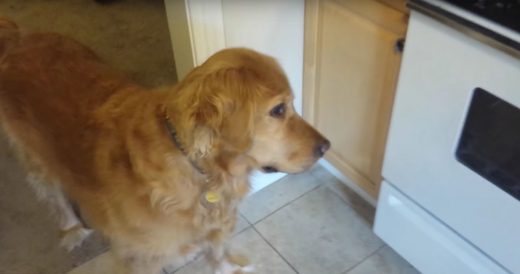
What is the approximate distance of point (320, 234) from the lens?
1.86 m

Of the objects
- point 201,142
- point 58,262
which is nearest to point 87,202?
point 58,262

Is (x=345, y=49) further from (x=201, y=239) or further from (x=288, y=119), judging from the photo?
(x=201, y=239)

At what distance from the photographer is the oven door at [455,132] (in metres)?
1.09

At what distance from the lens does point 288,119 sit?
3.95ft

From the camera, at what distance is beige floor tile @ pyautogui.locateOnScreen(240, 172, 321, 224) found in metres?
1.95

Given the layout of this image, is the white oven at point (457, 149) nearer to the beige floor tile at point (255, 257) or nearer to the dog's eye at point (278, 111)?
the dog's eye at point (278, 111)

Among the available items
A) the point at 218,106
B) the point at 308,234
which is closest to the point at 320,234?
the point at 308,234

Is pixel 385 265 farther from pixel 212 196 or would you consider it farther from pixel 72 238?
pixel 72 238

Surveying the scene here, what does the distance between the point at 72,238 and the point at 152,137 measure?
86 cm

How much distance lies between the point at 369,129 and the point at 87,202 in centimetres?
91

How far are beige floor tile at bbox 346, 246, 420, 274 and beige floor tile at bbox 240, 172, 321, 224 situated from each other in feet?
1.26

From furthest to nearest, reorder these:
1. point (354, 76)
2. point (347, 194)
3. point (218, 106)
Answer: point (347, 194) < point (354, 76) < point (218, 106)

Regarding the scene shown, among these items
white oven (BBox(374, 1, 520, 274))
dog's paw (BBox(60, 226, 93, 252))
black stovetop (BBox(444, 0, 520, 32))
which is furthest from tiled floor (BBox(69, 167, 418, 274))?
black stovetop (BBox(444, 0, 520, 32))

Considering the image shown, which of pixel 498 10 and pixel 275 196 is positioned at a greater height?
pixel 498 10
